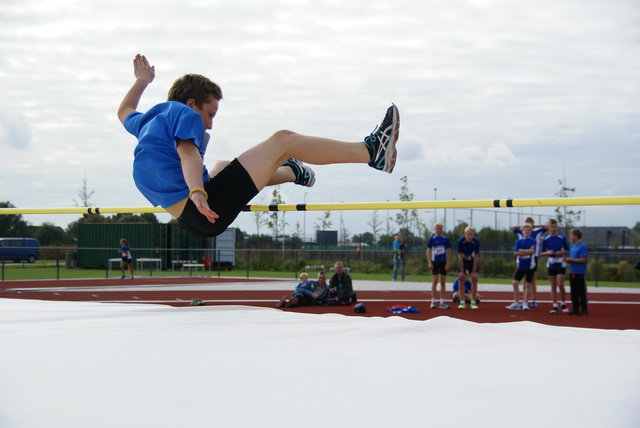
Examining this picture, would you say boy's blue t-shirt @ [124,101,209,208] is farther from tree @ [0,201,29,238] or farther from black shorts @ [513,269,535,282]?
tree @ [0,201,29,238]

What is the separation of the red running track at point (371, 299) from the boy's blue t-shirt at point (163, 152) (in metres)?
5.94

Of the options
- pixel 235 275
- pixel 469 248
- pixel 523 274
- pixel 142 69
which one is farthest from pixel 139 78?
pixel 235 275

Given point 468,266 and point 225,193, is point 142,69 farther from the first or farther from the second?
point 468,266

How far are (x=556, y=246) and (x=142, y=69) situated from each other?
757 centimetres

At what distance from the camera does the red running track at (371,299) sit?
897 cm

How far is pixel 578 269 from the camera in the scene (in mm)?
9039

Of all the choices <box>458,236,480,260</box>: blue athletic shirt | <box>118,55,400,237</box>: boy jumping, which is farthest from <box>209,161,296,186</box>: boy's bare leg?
<box>458,236,480,260</box>: blue athletic shirt

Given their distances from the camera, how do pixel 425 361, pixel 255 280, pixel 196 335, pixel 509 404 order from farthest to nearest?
pixel 255 280 < pixel 196 335 < pixel 425 361 < pixel 509 404

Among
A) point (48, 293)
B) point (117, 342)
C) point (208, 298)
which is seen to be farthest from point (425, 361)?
point (48, 293)

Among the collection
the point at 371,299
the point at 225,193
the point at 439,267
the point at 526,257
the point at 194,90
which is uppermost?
the point at 194,90

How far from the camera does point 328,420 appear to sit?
5.16ft

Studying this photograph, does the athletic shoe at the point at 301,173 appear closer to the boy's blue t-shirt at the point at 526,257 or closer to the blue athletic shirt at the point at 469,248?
the blue athletic shirt at the point at 469,248

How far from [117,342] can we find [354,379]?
1004mm

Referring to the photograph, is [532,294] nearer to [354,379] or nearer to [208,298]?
[208,298]
